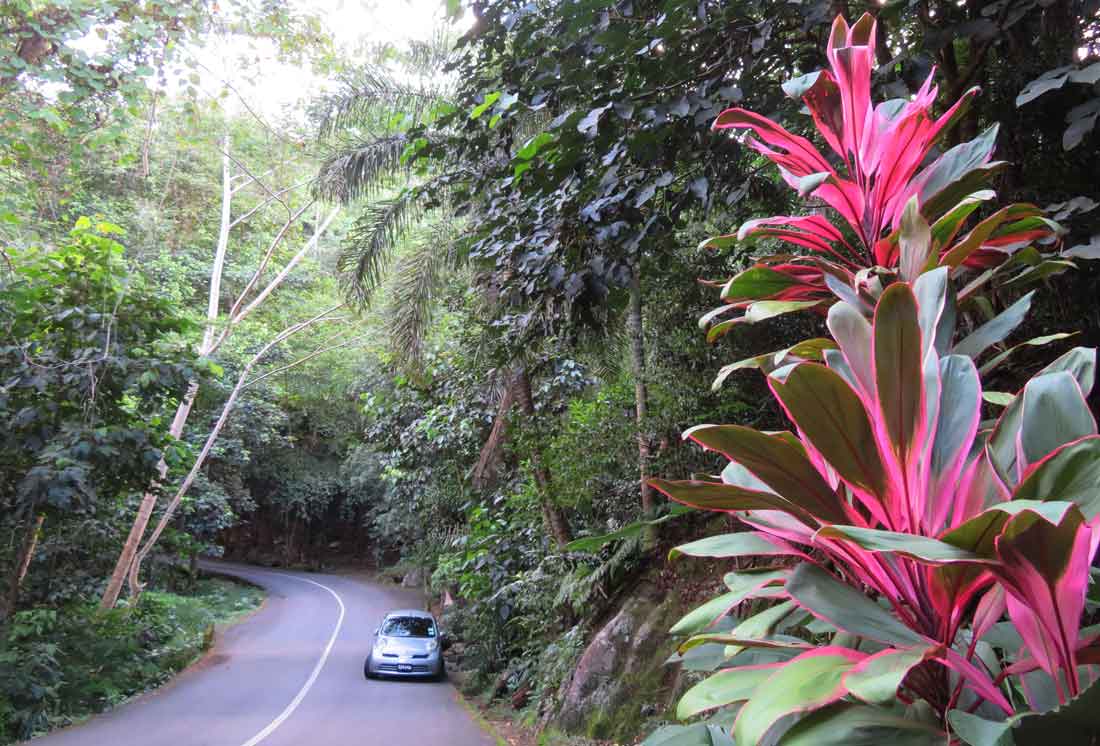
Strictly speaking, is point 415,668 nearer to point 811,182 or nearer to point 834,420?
point 811,182

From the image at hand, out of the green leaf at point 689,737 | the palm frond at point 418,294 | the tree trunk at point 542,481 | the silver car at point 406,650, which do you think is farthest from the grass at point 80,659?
the green leaf at point 689,737

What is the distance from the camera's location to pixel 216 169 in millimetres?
18328

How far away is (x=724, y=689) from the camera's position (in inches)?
39.8

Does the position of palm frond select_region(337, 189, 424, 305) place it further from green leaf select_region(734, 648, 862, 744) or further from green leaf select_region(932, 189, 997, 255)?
green leaf select_region(734, 648, 862, 744)

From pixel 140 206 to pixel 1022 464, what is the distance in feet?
62.9

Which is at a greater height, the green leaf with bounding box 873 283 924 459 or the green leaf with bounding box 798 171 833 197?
the green leaf with bounding box 798 171 833 197

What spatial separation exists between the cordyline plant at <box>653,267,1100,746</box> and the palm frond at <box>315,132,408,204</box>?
9384 millimetres

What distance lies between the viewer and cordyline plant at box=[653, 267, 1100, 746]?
792 millimetres

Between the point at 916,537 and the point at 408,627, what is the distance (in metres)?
14.4

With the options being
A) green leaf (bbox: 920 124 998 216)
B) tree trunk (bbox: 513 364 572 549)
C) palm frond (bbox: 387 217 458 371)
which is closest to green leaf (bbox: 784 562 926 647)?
green leaf (bbox: 920 124 998 216)

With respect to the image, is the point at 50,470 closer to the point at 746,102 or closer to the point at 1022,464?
the point at 746,102

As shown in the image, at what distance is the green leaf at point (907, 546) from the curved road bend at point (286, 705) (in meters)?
8.88

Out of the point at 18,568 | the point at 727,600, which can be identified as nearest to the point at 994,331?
the point at 727,600

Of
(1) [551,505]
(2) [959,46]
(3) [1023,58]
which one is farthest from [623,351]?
(3) [1023,58]
